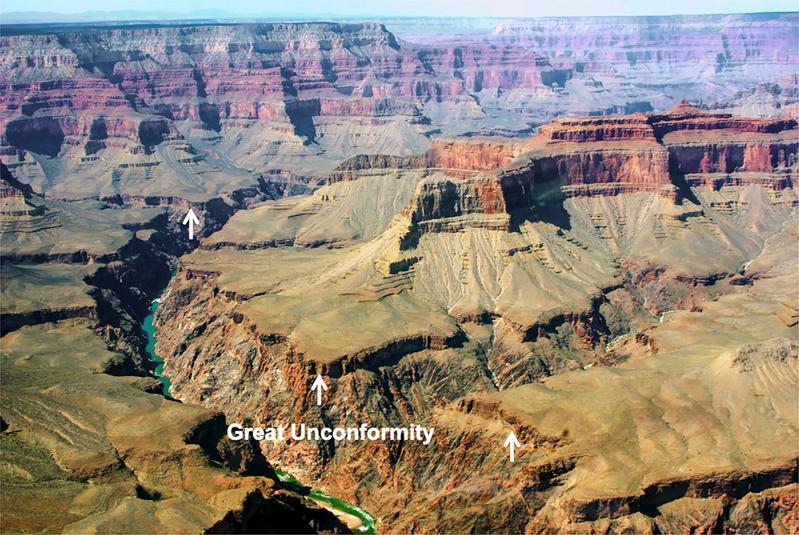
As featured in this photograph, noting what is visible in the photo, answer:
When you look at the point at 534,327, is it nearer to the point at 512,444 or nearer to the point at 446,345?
the point at 446,345

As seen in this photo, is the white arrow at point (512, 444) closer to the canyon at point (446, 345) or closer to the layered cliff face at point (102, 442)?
the canyon at point (446, 345)

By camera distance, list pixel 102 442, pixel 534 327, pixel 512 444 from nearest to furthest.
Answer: pixel 102 442 → pixel 512 444 → pixel 534 327

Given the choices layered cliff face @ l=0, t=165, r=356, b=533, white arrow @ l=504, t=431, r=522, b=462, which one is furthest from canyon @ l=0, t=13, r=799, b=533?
white arrow @ l=504, t=431, r=522, b=462

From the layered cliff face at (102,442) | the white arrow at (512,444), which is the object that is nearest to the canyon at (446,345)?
the layered cliff face at (102,442)

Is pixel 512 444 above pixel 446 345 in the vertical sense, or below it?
above

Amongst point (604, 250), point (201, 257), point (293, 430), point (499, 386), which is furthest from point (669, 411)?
point (201, 257)

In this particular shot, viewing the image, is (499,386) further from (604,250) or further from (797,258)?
(797,258)

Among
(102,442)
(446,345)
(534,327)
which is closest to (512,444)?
(446,345)
